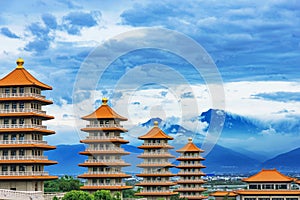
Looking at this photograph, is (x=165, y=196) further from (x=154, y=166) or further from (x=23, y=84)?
(x=23, y=84)

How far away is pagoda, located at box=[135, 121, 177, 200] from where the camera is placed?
112 m

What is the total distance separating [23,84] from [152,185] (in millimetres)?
40608

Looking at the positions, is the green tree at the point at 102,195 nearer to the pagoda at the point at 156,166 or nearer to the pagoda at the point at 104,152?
the pagoda at the point at 104,152

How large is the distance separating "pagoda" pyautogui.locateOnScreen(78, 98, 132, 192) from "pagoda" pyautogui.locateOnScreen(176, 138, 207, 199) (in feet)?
105

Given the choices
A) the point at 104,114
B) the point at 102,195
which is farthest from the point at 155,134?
the point at 102,195

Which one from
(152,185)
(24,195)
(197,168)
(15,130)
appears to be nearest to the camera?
(24,195)

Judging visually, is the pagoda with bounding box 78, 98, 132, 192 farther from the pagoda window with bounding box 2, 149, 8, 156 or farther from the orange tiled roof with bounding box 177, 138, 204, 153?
the orange tiled roof with bounding box 177, 138, 204, 153

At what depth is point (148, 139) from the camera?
4611 inches

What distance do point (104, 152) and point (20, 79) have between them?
22.9 metres

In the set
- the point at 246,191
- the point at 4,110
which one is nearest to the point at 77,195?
the point at 4,110

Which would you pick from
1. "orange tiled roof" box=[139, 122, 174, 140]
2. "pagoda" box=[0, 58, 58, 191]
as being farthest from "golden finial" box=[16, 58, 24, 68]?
"orange tiled roof" box=[139, 122, 174, 140]

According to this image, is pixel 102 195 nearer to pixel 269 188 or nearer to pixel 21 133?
pixel 21 133

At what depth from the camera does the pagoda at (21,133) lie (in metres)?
76.9

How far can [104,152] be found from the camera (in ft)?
322
